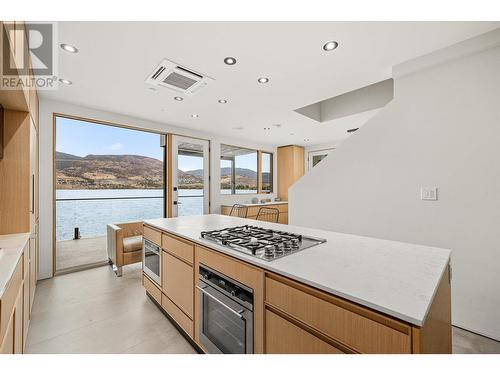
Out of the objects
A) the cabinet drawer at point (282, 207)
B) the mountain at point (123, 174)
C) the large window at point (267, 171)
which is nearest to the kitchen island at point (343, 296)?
the mountain at point (123, 174)

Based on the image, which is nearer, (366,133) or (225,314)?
(225,314)

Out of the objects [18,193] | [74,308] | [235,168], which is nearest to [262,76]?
[18,193]

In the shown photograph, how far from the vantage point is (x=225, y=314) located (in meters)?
1.38

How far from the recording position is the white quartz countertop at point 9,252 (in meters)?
1.12

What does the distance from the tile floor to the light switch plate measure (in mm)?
1163

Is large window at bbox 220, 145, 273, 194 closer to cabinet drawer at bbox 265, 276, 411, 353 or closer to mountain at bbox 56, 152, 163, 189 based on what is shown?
mountain at bbox 56, 152, 163, 189

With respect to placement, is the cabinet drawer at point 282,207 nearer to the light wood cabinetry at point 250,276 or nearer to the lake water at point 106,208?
the lake water at point 106,208

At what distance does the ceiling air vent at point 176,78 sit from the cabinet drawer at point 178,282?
1798 mm

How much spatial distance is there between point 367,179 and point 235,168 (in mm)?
3858

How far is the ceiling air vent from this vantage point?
2.26 metres

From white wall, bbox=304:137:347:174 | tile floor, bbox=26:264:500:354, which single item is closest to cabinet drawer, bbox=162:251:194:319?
tile floor, bbox=26:264:500:354

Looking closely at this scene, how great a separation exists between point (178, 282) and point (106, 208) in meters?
4.18
